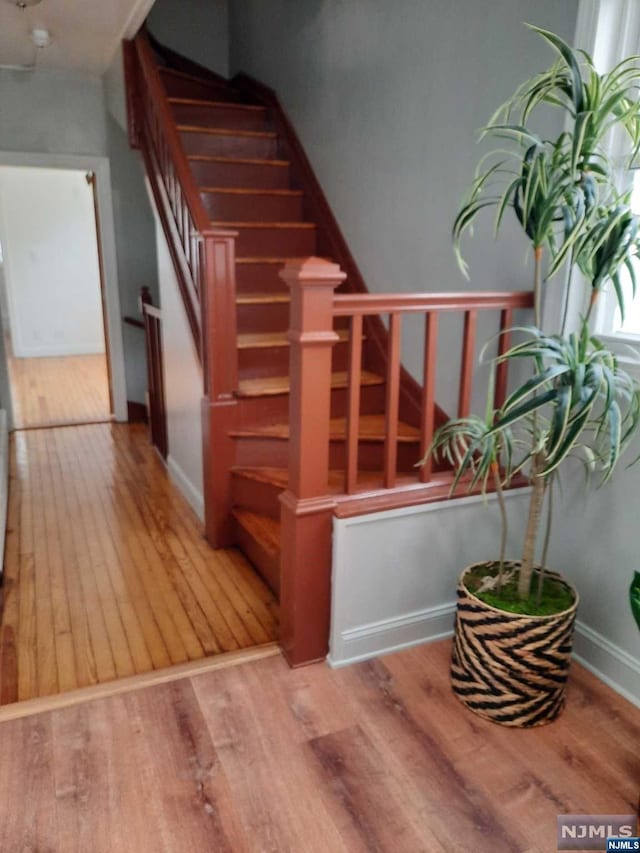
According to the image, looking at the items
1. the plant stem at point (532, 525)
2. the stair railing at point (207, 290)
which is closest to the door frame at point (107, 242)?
the stair railing at point (207, 290)

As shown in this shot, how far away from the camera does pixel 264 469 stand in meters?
2.71

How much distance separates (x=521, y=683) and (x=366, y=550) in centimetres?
57

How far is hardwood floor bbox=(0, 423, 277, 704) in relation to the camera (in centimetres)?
204

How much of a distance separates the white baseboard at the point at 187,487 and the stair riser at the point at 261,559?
0.38 metres

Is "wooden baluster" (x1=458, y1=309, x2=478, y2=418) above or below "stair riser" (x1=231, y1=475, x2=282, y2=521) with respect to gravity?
above

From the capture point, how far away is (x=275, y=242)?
11.6 ft

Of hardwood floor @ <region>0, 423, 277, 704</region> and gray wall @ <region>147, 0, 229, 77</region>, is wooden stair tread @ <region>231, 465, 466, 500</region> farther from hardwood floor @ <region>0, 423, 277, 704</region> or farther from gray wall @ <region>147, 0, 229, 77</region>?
gray wall @ <region>147, 0, 229, 77</region>

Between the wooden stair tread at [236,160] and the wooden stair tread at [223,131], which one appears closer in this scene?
the wooden stair tread at [236,160]

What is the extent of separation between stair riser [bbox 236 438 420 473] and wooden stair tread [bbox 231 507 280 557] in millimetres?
220

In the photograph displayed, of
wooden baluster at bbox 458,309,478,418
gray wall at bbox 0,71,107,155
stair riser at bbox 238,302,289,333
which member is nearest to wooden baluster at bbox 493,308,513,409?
wooden baluster at bbox 458,309,478,418

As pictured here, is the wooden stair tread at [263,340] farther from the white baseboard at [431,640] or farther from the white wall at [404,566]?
the white baseboard at [431,640]

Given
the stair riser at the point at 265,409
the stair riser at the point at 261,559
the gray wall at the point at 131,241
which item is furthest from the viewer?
the gray wall at the point at 131,241

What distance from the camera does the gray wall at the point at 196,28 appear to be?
14.7 ft

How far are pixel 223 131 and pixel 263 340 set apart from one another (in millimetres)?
1671
